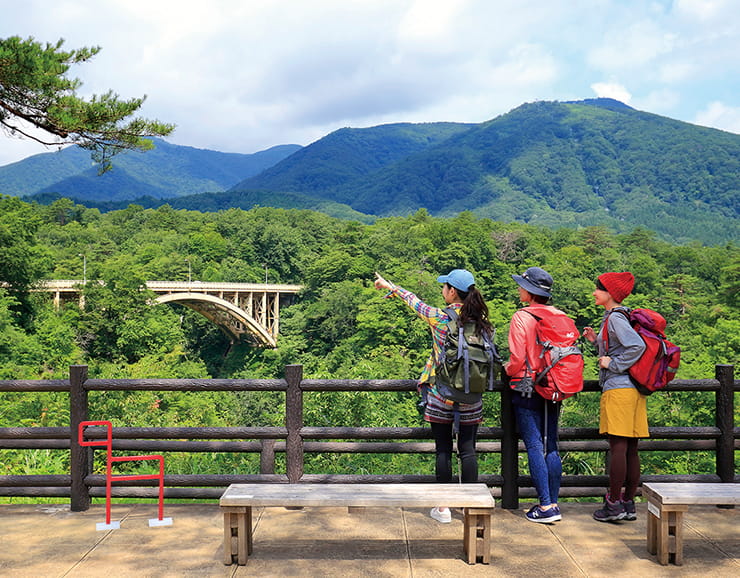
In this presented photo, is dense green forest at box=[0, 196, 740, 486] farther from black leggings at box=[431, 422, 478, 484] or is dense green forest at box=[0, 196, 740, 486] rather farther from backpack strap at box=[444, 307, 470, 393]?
backpack strap at box=[444, 307, 470, 393]

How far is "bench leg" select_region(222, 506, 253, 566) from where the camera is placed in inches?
119

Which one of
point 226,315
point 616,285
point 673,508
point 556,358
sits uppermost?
point 616,285

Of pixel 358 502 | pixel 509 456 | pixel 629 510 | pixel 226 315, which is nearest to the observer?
pixel 358 502

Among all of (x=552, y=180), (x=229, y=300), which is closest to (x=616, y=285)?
(x=229, y=300)

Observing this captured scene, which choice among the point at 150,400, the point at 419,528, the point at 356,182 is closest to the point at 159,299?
the point at 150,400

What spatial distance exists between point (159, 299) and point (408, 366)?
1314cm

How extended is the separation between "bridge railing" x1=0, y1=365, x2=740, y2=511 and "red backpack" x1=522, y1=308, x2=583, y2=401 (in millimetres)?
400

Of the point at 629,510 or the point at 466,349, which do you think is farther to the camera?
the point at 629,510

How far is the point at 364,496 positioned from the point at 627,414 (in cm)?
150

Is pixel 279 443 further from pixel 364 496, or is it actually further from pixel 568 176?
pixel 568 176

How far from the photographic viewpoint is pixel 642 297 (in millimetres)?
37281

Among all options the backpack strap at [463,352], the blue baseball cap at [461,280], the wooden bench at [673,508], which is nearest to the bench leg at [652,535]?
the wooden bench at [673,508]

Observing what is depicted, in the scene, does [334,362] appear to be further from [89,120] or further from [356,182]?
[356,182]

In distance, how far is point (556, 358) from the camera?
344cm
